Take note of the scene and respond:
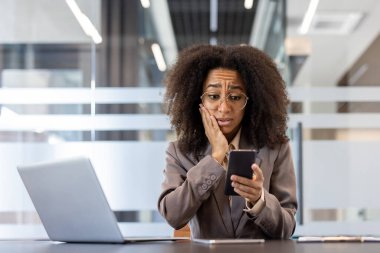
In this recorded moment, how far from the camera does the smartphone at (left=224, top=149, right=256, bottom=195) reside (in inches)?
70.4

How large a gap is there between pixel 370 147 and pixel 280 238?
8.90ft

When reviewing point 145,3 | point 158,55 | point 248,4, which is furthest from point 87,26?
point 248,4

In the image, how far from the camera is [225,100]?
2.26 m

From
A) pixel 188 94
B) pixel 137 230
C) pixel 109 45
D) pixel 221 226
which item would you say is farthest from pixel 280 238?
pixel 109 45

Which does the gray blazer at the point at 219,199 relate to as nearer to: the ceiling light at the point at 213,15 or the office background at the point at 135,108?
the office background at the point at 135,108

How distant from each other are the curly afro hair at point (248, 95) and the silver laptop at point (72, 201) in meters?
0.53

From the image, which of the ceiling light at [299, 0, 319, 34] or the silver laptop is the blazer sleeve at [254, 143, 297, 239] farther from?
the ceiling light at [299, 0, 319, 34]

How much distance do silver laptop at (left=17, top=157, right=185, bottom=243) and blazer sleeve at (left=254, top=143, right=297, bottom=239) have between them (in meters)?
0.41

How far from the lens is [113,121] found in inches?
185

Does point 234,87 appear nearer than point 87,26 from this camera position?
Yes

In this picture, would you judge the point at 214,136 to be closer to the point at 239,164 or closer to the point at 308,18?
the point at 239,164

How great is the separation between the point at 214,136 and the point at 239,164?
0.39m

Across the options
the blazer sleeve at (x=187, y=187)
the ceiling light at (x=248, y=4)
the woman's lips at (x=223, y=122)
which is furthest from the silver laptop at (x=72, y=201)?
the ceiling light at (x=248, y=4)

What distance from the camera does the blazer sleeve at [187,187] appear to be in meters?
2.11
